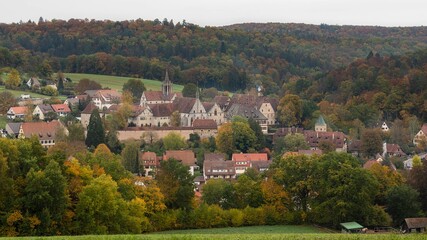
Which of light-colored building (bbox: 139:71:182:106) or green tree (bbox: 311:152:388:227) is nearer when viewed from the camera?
green tree (bbox: 311:152:388:227)

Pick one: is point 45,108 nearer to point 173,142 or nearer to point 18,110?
point 18,110

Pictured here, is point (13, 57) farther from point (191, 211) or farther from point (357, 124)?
point (191, 211)

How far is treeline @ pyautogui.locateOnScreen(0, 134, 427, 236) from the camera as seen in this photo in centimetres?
2981

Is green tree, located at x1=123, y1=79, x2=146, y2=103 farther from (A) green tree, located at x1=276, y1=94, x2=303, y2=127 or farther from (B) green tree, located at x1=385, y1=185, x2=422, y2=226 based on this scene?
(B) green tree, located at x1=385, y1=185, x2=422, y2=226

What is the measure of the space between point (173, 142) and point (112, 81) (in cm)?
4363

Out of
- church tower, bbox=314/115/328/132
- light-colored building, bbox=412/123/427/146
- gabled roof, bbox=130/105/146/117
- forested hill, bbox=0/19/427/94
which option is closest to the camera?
light-colored building, bbox=412/123/427/146

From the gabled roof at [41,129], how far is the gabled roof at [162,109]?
12169mm

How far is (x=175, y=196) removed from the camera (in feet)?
123

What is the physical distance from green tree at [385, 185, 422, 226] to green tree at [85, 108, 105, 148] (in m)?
31.0

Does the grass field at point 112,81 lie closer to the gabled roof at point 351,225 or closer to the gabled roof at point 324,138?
the gabled roof at point 324,138

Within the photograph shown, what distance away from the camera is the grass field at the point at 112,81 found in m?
105

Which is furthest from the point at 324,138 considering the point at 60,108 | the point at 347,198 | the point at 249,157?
the point at 347,198

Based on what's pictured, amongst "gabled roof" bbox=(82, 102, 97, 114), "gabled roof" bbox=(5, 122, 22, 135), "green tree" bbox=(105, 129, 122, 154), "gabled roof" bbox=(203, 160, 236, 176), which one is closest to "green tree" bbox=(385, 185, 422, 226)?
"gabled roof" bbox=(203, 160, 236, 176)

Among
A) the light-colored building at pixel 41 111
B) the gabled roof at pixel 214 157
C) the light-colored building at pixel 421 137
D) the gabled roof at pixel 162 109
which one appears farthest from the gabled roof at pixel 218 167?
the light-colored building at pixel 41 111
